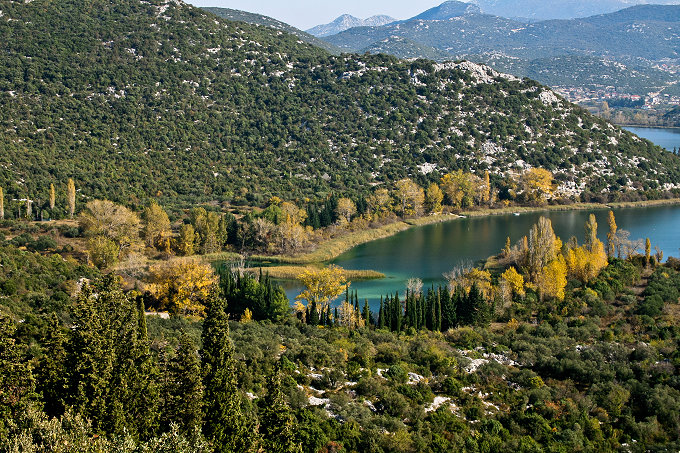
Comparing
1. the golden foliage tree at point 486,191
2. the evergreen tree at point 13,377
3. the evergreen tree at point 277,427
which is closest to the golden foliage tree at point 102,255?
the evergreen tree at point 13,377

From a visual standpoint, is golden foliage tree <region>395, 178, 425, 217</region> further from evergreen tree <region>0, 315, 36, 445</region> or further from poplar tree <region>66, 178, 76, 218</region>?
evergreen tree <region>0, 315, 36, 445</region>

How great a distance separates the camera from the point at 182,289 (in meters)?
46.1

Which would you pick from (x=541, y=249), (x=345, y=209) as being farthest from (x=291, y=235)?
(x=541, y=249)

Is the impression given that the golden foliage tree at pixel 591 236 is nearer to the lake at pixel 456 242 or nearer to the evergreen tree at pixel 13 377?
the lake at pixel 456 242

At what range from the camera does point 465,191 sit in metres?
98.8

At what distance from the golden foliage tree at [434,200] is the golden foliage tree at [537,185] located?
16360mm

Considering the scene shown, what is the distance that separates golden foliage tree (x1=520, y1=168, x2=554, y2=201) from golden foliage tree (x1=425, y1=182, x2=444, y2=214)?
53.7 ft

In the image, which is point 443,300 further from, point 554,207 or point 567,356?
point 554,207

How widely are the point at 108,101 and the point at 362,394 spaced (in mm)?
85160

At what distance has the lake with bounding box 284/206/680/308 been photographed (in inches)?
2456

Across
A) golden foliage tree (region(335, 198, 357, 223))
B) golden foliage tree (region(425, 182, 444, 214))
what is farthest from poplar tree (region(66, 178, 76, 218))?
golden foliage tree (region(425, 182, 444, 214))

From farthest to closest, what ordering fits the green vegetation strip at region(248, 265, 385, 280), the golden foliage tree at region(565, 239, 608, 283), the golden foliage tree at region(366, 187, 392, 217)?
the golden foliage tree at region(366, 187, 392, 217) → the green vegetation strip at region(248, 265, 385, 280) → the golden foliage tree at region(565, 239, 608, 283)

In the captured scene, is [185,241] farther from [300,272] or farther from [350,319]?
[350,319]

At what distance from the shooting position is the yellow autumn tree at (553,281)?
49.6 meters
